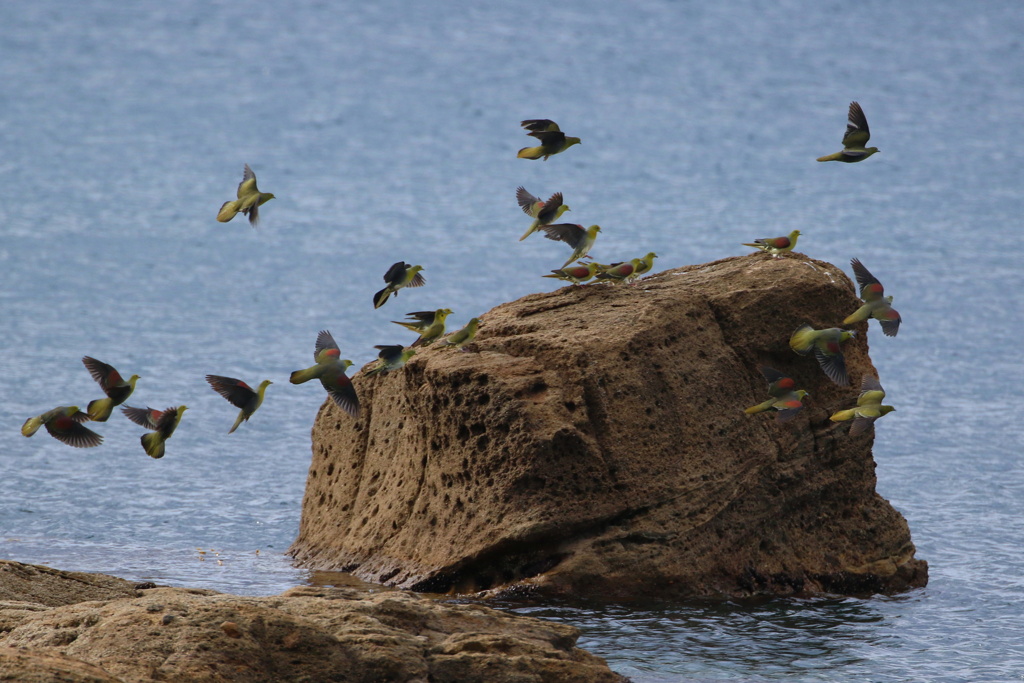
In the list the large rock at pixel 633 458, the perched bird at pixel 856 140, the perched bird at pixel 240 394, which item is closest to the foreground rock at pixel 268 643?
the perched bird at pixel 240 394

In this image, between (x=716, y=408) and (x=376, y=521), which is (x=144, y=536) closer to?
(x=376, y=521)

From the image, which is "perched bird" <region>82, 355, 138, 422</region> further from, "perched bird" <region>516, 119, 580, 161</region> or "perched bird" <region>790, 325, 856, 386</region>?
"perched bird" <region>790, 325, 856, 386</region>

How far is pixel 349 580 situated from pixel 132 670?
5306mm

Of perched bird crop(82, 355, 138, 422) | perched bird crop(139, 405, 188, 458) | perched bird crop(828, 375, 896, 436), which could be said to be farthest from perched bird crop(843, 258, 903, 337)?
perched bird crop(82, 355, 138, 422)

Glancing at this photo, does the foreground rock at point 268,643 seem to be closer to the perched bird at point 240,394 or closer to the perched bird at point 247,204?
the perched bird at point 240,394

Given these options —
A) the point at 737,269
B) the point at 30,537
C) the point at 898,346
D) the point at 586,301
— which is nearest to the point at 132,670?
the point at 586,301

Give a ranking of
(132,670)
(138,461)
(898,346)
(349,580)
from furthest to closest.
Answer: (898,346) → (138,461) → (349,580) → (132,670)

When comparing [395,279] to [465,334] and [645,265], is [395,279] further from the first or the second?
[645,265]

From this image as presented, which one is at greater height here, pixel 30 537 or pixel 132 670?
pixel 30 537

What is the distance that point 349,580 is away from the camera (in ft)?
42.0

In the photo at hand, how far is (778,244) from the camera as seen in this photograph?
516 inches

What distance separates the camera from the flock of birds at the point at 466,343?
401 inches

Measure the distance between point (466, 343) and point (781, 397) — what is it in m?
2.79

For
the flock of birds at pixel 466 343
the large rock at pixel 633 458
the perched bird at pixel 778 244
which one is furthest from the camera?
the perched bird at pixel 778 244
